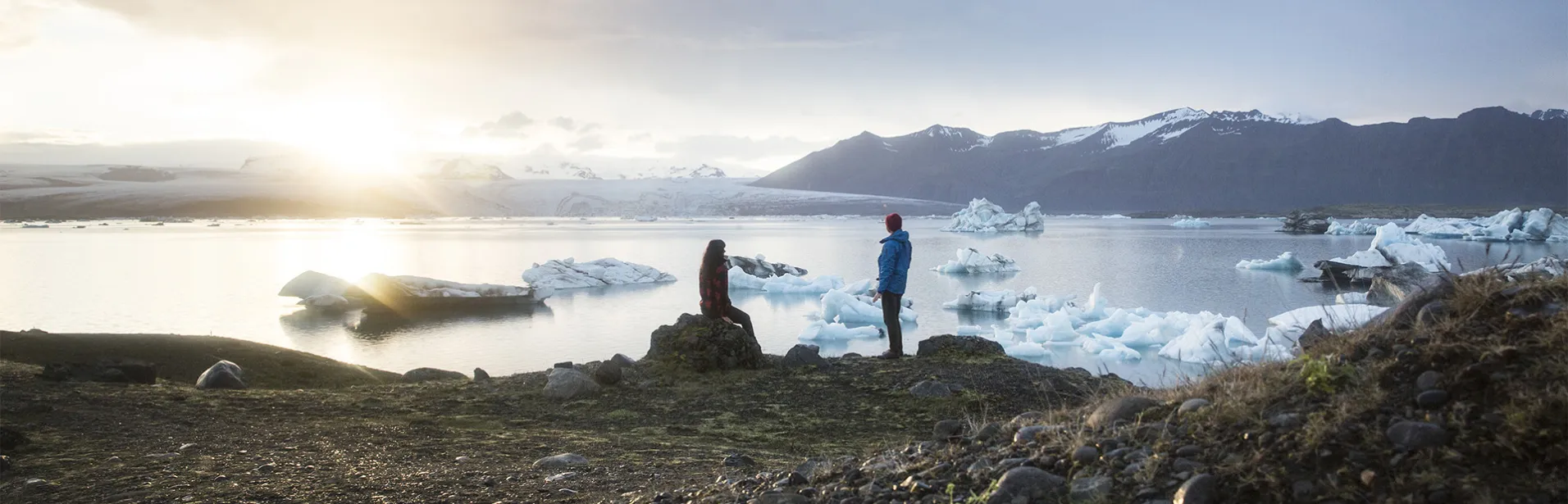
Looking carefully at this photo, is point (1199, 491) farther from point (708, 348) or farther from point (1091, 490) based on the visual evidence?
point (708, 348)

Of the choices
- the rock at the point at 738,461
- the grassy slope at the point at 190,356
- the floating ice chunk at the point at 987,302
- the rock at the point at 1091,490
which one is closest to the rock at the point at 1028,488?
the rock at the point at 1091,490

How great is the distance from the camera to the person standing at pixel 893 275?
26.2 ft

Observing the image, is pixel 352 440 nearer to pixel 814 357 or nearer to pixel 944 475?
pixel 944 475

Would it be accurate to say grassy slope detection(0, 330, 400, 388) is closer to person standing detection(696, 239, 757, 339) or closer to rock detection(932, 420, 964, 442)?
person standing detection(696, 239, 757, 339)

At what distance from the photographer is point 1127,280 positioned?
2777 centimetres

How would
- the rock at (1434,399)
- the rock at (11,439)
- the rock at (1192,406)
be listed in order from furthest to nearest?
the rock at (11,439) < the rock at (1192,406) < the rock at (1434,399)

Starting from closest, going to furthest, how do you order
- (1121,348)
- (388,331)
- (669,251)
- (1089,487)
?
(1089,487), (1121,348), (388,331), (669,251)

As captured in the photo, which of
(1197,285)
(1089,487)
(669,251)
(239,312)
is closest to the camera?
(1089,487)

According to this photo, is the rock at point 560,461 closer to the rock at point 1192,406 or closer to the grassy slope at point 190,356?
the rock at point 1192,406

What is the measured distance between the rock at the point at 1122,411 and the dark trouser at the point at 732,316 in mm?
5075

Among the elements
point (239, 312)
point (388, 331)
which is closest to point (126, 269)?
point (239, 312)

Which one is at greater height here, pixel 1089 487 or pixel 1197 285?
pixel 1089 487

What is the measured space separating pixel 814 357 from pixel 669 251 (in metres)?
36.3

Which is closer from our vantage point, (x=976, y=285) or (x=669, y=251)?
(x=976, y=285)
